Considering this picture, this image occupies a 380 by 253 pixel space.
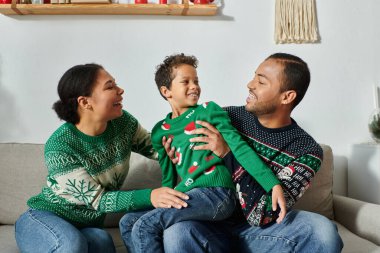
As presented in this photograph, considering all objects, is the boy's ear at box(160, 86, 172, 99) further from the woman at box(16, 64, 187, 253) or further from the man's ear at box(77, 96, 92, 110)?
the man's ear at box(77, 96, 92, 110)

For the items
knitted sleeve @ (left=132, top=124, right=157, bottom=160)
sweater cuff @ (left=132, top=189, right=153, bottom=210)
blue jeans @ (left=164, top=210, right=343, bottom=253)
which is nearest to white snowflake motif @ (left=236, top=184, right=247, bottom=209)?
blue jeans @ (left=164, top=210, right=343, bottom=253)

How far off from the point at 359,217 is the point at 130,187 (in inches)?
40.6

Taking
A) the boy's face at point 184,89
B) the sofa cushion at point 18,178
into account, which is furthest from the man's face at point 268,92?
the sofa cushion at point 18,178

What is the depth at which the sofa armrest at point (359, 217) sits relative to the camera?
1.96 meters

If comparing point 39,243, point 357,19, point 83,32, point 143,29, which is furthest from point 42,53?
point 357,19

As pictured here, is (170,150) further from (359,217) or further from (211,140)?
(359,217)

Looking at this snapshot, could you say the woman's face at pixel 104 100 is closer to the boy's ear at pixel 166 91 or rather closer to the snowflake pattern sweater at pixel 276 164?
the boy's ear at pixel 166 91

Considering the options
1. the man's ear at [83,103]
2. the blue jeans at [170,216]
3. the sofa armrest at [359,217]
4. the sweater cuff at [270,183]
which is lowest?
the sofa armrest at [359,217]

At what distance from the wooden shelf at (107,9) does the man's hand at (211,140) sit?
1.03m

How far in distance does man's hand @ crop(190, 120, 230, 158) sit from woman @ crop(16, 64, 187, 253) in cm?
20

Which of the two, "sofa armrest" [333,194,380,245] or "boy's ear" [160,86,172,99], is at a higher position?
"boy's ear" [160,86,172,99]

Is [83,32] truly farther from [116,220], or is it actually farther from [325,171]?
[325,171]

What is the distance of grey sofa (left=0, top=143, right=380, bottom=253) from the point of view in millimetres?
2102

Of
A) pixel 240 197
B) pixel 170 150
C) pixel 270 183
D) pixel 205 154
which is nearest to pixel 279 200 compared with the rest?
pixel 270 183
